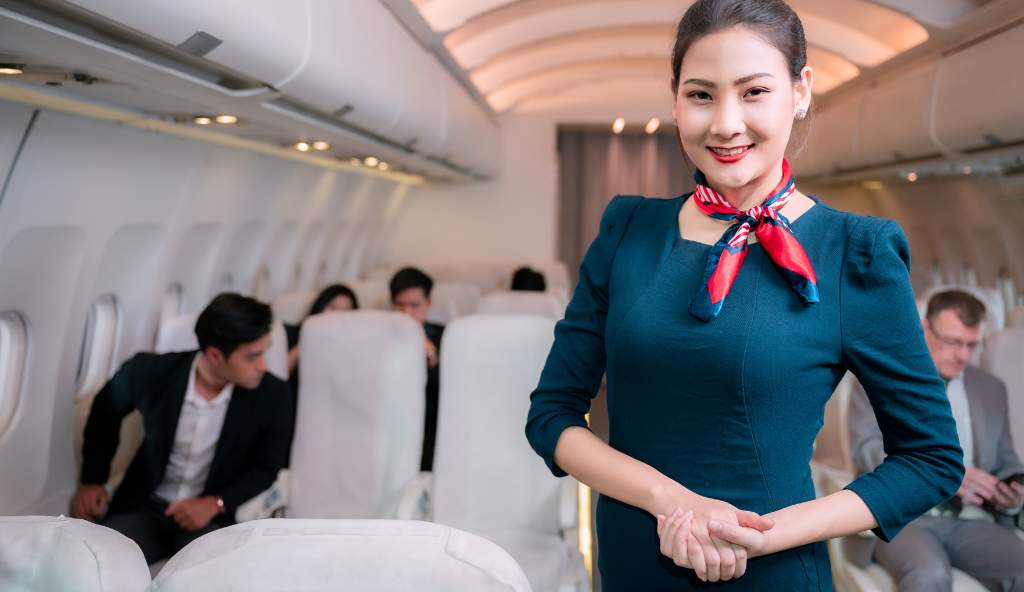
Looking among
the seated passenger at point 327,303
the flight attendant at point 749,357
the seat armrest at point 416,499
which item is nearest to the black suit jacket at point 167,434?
the seat armrest at point 416,499

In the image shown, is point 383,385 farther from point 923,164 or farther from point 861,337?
point 923,164

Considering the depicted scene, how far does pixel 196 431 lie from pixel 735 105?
9.57 ft

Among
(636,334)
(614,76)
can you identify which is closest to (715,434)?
(636,334)

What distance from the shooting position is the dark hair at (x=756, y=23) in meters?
1.21

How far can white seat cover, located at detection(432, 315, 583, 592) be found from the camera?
10.8ft

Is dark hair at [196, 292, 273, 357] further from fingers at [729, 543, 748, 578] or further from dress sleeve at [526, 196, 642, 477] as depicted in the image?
fingers at [729, 543, 748, 578]

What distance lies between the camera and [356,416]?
3.45 metres

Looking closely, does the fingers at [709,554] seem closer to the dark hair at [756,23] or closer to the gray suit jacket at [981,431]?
the dark hair at [756,23]

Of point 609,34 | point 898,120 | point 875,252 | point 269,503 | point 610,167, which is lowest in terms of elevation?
point 269,503

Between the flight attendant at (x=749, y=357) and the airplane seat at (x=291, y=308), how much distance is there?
4193 millimetres

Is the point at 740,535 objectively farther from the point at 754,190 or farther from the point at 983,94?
the point at 983,94

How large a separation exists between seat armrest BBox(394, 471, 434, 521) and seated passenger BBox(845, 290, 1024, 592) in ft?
5.18

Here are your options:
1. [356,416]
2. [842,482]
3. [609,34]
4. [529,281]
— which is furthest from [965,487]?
[609,34]

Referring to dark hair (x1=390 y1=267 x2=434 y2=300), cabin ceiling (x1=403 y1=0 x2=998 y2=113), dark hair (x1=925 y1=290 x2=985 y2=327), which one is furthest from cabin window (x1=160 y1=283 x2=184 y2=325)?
dark hair (x1=925 y1=290 x2=985 y2=327)
